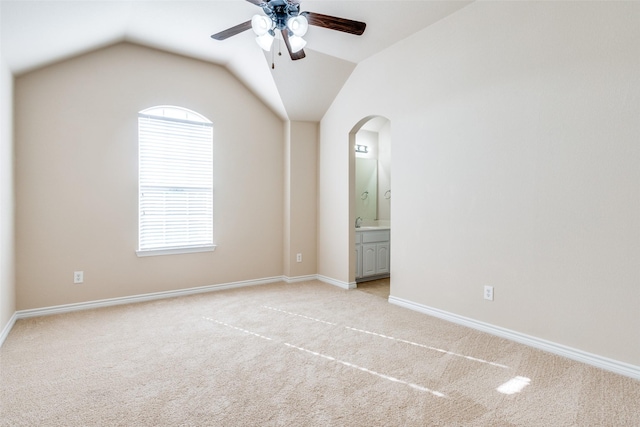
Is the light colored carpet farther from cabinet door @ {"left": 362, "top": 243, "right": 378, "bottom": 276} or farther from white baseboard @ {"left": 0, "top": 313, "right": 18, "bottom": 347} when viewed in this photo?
cabinet door @ {"left": 362, "top": 243, "right": 378, "bottom": 276}

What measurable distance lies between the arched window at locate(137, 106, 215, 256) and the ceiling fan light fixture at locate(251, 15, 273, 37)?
223cm

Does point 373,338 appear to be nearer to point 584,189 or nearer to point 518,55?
point 584,189

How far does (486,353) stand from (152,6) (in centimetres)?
400

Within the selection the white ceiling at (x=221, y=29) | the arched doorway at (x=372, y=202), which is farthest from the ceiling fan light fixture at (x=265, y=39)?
the arched doorway at (x=372, y=202)

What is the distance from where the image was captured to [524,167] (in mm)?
2729

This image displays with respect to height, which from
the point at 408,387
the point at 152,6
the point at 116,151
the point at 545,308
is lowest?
the point at 408,387

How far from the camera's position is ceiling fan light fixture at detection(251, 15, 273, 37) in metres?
2.31

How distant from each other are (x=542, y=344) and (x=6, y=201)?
4.56 metres

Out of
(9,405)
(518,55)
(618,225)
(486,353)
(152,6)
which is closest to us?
(9,405)

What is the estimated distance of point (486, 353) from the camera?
2582 mm

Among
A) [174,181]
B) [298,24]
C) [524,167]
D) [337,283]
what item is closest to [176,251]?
[174,181]

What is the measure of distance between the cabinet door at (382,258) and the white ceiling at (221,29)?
2.21 meters

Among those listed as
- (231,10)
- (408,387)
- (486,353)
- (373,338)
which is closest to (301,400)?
(408,387)

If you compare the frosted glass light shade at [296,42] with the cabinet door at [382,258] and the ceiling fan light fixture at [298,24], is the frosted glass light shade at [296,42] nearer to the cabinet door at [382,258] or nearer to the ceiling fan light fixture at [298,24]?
the ceiling fan light fixture at [298,24]
